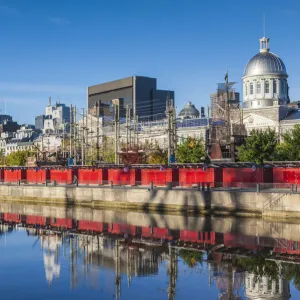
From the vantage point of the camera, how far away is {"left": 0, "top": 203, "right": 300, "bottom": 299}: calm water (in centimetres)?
2512

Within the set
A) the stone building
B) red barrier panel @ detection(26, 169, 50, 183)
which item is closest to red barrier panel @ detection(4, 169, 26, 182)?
red barrier panel @ detection(26, 169, 50, 183)

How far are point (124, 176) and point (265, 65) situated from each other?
83.0 metres

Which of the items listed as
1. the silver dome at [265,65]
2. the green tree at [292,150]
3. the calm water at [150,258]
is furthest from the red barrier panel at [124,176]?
the silver dome at [265,65]

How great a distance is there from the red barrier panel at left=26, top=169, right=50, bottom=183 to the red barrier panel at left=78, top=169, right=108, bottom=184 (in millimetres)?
6021

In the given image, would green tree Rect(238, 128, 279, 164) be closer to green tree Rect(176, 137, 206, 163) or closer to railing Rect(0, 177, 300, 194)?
green tree Rect(176, 137, 206, 163)

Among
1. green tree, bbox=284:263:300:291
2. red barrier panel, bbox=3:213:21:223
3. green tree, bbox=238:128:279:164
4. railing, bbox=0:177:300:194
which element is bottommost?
green tree, bbox=284:263:300:291

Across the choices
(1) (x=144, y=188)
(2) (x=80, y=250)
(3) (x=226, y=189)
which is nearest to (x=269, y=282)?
(2) (x=80, y=250)

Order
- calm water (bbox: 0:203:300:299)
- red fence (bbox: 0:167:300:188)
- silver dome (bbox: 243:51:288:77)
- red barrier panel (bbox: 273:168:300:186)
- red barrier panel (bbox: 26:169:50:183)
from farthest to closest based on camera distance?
silver dome (bbox: 243:51:288:77), red barrier panel (bbox: 26:169:50:183), red fence (bbox: 0:167:300:188), red barrier panel (bbox: 273:168:300:186), calm water (bbox: 0:203:300:299)

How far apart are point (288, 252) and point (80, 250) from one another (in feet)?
39.8

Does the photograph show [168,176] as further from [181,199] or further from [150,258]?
[150,258]

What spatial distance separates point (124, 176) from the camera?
204 ft

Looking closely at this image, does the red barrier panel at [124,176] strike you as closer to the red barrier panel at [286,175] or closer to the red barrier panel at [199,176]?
the red barrier panel at [199,176]

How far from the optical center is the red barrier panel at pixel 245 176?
50.6m

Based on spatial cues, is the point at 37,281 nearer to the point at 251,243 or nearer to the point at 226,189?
the point at 251,243
